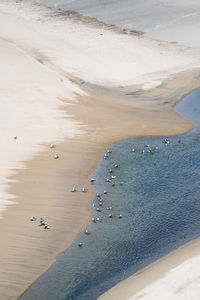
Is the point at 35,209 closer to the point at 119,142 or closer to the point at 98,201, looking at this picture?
the point at 98,201

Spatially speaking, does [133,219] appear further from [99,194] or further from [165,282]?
[165,282]

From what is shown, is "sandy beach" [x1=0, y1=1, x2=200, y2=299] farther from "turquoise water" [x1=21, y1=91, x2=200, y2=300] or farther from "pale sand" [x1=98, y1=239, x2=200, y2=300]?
"pale sand" [x1=98, y1=239, x2=200, y2=300]

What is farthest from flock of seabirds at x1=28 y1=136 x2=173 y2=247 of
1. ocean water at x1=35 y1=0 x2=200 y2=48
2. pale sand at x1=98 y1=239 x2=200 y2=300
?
ocean water at x1=35 y1=0 x2=200 y2=48

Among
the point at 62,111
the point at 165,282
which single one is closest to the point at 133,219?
the point at 165,282

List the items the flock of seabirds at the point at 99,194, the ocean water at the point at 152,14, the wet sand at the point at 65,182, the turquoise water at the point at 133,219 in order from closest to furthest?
the turquoise water at the point at 133,219 → the wet sand at the point at 65,182 → the flock of seabirds at the point at 99,194 → the ocean water at the point at 152,14

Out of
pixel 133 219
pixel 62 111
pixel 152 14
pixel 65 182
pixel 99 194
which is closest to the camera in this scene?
pixel 133 219

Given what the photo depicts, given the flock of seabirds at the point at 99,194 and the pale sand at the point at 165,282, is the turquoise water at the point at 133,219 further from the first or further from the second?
the pale sand at the point at 165,282

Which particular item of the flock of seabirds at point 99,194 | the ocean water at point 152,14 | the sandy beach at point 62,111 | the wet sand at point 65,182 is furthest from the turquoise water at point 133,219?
the ocean water at point 152,14
